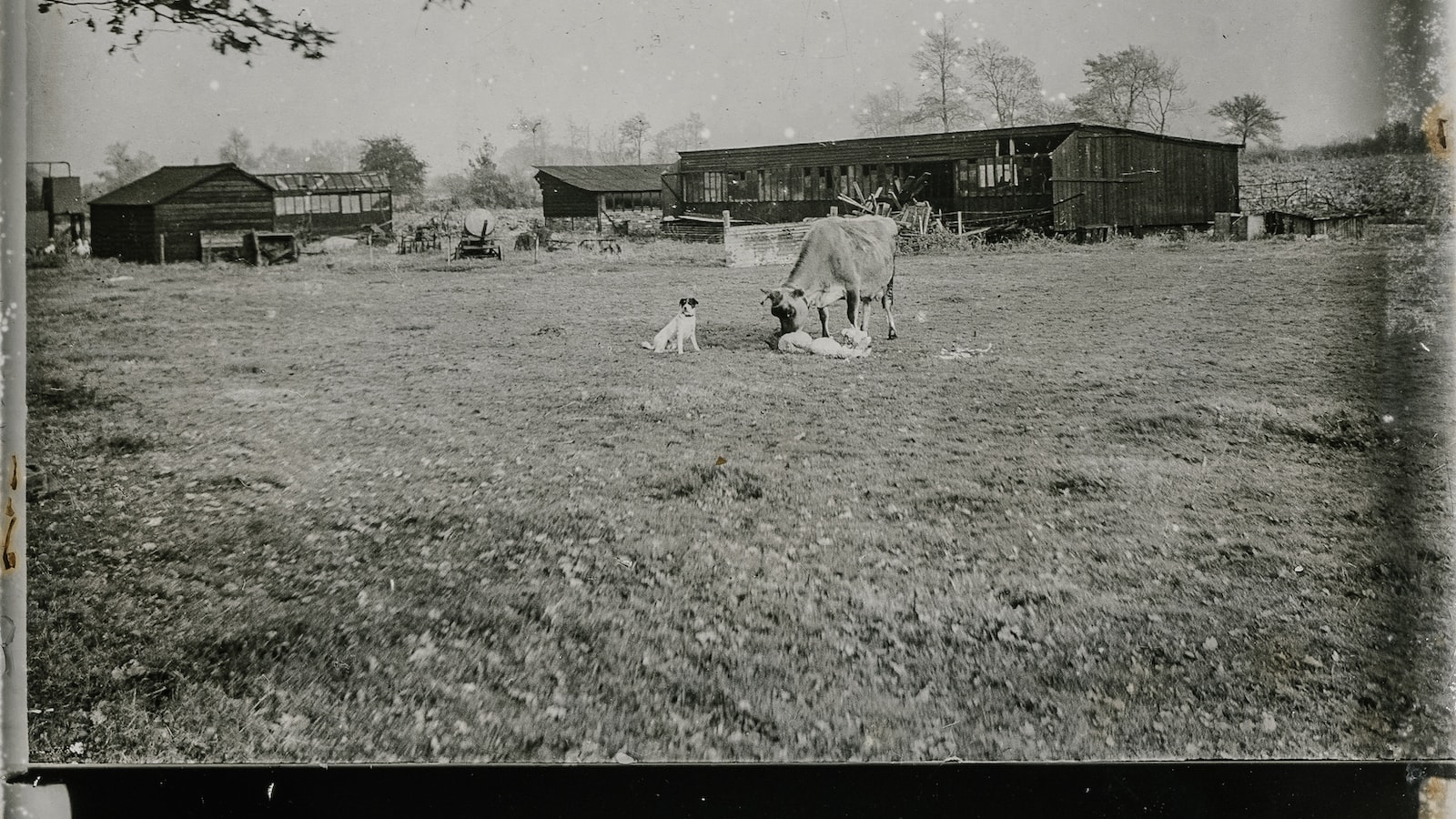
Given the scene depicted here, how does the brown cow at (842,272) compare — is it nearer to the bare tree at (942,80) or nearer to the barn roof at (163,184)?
the bare tree at (942,80)

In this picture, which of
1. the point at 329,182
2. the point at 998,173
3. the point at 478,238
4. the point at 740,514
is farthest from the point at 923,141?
the point at 329,182

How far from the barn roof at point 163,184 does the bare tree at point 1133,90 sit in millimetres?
2644

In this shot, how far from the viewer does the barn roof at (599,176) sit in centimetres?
263

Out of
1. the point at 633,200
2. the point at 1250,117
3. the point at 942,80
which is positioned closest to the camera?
the point at 1250,117

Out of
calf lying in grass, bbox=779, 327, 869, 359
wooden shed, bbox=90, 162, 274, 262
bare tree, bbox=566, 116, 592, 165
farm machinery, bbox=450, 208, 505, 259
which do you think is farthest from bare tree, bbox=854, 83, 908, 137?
wooden shed, bbox=90, 162, 274, 262

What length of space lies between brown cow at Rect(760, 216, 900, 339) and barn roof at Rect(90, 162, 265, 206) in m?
1.75

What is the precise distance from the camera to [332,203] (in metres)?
2.58

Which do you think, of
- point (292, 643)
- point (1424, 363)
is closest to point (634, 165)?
point (292, 643)

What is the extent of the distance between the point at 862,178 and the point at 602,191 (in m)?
0.87

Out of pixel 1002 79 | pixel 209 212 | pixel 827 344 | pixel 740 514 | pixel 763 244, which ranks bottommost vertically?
pixel 740 514

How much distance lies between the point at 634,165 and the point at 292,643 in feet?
5.90

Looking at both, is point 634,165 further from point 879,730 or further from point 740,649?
point 879,730

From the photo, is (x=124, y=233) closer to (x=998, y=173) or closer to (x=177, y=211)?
(x=177, y=211)

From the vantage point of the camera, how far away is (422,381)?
2523 mm
